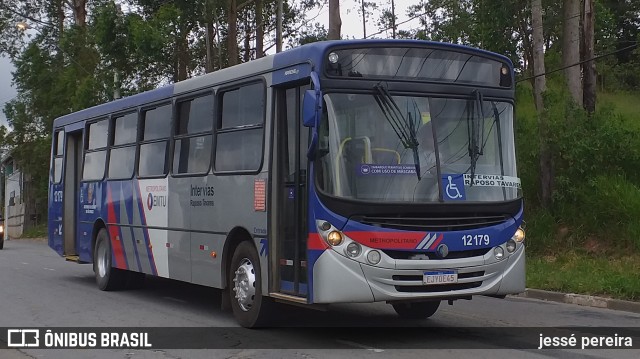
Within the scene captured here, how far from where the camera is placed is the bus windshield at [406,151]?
27.3ft

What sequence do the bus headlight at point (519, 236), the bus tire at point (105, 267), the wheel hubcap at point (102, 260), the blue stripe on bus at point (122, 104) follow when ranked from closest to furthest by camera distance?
1. the bus headlight at point (519, 236)
2. the blue stripe on bus at point (122, 104)
3. the bus tire at point (105, 267)
4. the wheel hubcap at point (102, 260)

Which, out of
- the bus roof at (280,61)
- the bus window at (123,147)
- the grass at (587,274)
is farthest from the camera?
the bus window at (123,147)

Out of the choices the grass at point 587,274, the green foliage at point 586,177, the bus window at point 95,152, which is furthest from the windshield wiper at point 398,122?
the green foliage at point 586,177

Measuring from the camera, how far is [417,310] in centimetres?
1050

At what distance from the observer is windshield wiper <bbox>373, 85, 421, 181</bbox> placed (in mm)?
8508

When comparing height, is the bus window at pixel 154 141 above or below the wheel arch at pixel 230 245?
above

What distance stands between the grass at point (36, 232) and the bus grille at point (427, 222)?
152 ft

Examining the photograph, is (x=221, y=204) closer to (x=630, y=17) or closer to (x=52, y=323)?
(x=52, y=323)

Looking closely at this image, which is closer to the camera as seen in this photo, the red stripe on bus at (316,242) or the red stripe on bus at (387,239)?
the red stripe on bus at (387,239)

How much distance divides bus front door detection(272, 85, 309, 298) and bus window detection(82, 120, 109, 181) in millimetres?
6279

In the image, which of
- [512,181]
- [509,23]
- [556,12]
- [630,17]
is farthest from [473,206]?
[630,17]

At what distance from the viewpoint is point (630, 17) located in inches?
1887

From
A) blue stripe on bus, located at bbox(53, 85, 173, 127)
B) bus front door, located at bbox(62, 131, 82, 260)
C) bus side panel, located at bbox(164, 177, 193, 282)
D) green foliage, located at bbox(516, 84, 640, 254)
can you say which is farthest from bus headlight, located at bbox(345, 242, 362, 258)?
green foliage, located at bbox(516, 84, 640, 254)

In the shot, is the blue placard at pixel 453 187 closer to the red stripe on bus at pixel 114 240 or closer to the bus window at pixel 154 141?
the bus window at pixel 154 141
